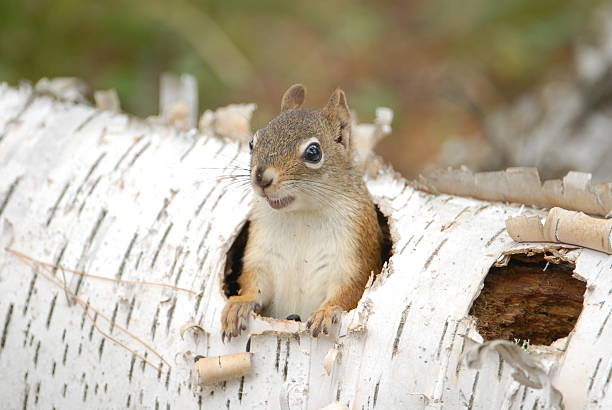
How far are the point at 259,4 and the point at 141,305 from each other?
13.4ft

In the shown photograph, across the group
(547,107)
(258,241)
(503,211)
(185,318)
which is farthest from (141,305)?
(547,107)

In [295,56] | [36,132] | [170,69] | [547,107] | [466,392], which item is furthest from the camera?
[295,56]

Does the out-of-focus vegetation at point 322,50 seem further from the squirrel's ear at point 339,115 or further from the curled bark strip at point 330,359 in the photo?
the curled bark strip at point 330,359

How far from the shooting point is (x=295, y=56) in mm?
5758

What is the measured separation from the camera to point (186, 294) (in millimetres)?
2148

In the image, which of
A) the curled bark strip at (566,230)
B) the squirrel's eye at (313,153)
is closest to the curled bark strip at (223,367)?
the squirrel's eye at (313,153)

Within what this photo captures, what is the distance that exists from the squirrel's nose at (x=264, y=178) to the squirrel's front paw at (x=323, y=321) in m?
0.39

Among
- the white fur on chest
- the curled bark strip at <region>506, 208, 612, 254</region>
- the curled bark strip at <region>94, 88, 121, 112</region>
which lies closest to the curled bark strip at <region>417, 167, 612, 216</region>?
the curled bark strip at <region>506, 208, 612, 254</region>

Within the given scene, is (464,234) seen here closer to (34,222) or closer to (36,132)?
(34,222)

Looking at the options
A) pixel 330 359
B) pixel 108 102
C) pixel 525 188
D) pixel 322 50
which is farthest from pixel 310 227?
pixel 322 50

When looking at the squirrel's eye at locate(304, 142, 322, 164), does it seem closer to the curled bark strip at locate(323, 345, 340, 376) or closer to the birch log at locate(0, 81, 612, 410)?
the birch log at locate(0, 81, 612, 410)

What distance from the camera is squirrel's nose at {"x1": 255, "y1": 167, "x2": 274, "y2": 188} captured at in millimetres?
2057

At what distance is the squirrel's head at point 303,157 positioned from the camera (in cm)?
210

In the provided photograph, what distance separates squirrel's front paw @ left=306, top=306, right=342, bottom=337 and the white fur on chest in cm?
30
